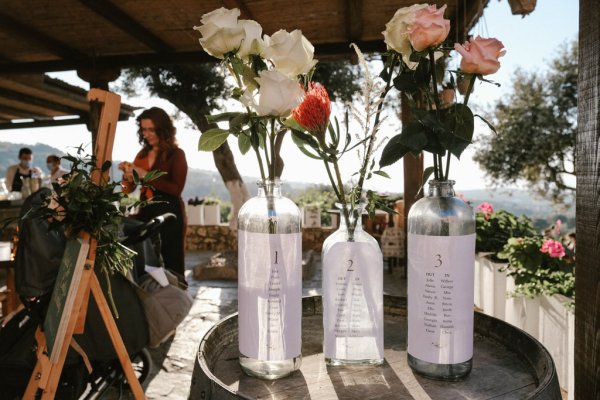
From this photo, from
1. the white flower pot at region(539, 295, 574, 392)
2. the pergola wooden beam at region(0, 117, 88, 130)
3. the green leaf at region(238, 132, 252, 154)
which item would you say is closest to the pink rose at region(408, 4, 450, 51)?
the green leaf at region(238, 132, 252, 154)

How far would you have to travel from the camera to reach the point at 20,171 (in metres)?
6.74

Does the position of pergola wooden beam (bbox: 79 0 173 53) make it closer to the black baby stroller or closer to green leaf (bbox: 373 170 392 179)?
the black baby stroller

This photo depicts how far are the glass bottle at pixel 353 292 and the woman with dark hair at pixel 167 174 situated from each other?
249 cm

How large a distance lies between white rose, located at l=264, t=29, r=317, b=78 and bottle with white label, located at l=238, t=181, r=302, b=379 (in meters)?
0.20

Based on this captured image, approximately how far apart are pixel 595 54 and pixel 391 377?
68 cm

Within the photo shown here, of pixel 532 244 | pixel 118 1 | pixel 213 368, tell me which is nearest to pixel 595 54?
pixel 213 368

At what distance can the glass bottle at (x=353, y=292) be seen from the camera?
82 cm

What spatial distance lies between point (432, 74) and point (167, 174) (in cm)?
266

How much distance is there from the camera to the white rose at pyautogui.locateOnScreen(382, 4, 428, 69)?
75cm

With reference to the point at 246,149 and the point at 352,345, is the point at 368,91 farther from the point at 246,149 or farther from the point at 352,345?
the point at 352,345

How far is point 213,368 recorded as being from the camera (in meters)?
0.86

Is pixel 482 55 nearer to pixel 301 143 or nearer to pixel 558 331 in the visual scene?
pixel 301 143

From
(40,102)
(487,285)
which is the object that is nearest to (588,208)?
(487,285)

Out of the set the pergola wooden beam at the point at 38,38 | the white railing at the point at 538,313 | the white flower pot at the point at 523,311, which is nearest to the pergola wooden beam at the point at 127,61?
the pergola wooden beam at the point at 38,38
